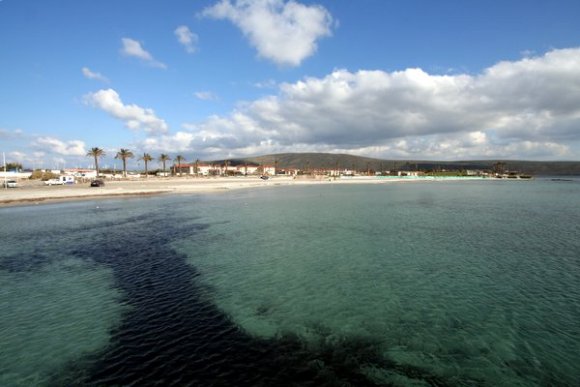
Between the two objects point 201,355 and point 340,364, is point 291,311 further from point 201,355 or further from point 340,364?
point 201,355

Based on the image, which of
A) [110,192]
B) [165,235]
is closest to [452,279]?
[165,235]

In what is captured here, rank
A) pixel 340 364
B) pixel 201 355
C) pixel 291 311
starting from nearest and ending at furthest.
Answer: pixel 340 364
pixel 201 355
pixel 291 311

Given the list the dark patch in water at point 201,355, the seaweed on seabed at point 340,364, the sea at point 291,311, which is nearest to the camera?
the seaweed on seabed at point 340,364

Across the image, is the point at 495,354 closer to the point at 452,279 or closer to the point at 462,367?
the point at 462,367

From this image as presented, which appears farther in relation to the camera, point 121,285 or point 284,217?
point 284,217

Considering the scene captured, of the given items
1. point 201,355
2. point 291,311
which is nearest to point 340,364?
point 291,311

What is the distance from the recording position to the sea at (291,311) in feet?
31.6

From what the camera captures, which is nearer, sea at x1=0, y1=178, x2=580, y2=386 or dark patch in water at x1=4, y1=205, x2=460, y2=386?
dark patch in water at x1=4, y1=205, x2=460, y2=386

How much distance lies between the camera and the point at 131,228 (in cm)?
3344

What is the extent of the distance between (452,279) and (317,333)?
978cm

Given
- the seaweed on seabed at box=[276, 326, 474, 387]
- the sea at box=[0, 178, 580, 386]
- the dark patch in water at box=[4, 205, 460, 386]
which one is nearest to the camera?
the seaweed on seabed at box=[276, 326, 474, 387]

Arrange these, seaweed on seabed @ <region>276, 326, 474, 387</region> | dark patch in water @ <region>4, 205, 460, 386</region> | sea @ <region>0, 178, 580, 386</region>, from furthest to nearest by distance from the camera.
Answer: sea @ <region>0, 178, 580, 386</region> < dark patch in water @ <region>4, 205, 460, 386</region> < seaweed on seabed @ <region>276, 326, 474, 387</region>

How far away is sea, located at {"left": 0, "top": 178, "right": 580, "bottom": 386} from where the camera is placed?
31.6ft

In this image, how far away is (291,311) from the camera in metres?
13.7
